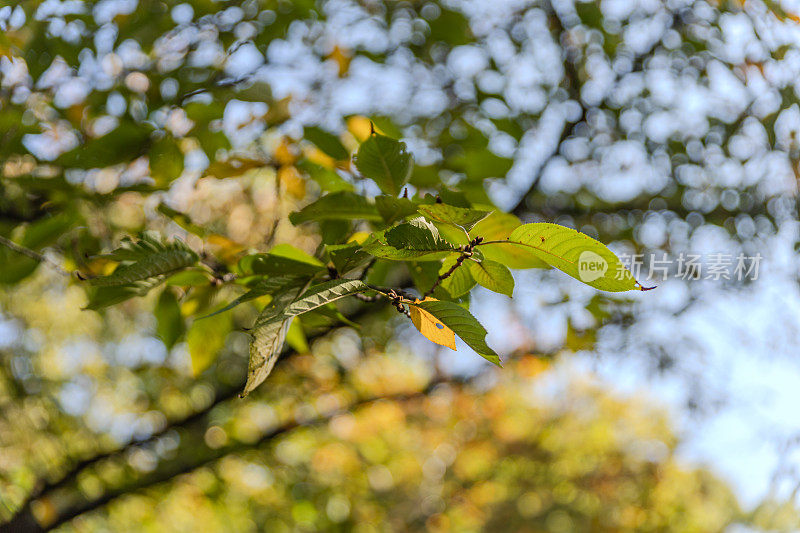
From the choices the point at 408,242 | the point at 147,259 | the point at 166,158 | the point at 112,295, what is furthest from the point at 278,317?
the point at 166,158

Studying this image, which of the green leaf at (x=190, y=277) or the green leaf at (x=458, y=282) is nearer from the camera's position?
the green leaf at (x=458, y=282)

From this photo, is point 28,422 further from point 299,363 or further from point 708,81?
point 708,81

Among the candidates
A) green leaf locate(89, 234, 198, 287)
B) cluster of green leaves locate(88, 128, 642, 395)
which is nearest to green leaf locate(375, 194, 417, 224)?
cluster of green leaves locate(88, 128, 642, 395)

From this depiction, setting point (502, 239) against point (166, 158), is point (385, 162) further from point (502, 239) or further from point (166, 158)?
point (166, 158)

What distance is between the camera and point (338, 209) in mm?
520

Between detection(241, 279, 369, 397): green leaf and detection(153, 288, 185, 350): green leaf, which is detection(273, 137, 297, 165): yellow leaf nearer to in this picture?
detection(153, 288, 185, 350): green leaf

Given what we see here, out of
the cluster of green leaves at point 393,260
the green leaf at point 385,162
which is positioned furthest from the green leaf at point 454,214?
the green leaf at point 385,162

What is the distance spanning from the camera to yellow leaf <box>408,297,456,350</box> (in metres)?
0.40

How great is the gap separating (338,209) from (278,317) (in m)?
0.20

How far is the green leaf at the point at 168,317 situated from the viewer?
2.42 feet

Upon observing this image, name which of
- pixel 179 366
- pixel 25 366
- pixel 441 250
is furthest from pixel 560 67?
pixel 25 366

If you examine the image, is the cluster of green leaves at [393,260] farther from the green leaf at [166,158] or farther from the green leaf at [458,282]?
the green leaf at [166,158]

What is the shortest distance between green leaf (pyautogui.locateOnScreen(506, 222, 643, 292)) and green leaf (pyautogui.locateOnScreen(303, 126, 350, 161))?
0.41 metres

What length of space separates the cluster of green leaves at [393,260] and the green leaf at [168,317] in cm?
14
